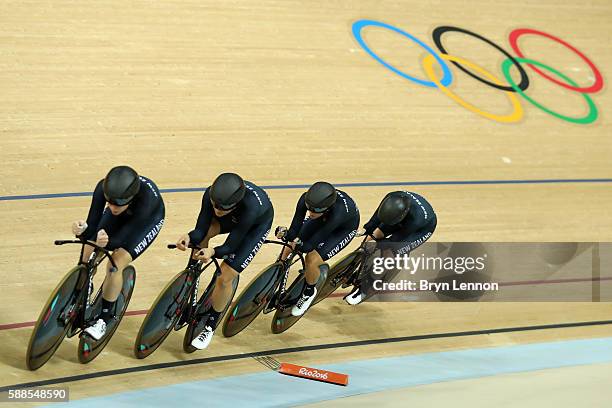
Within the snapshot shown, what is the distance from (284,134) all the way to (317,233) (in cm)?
224

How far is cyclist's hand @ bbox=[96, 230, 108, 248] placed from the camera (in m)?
4.00

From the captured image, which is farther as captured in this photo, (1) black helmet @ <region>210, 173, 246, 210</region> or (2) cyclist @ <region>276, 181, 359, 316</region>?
(2) cyclist @ <region>276, 181, 359, 316</region>

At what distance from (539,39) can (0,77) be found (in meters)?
4.97

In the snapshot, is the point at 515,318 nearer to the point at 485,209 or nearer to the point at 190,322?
the point at 485,209

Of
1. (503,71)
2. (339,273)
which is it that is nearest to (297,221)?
(339,273)

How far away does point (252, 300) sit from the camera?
466 cm

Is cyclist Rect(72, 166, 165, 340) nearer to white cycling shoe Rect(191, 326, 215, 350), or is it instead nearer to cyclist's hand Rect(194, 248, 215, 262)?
cyclist's hand Rect(194, 248, 215, 262)

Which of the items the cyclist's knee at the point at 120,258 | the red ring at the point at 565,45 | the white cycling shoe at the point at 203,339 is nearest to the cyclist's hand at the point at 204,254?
the cyclist's knee at the point at 120,258

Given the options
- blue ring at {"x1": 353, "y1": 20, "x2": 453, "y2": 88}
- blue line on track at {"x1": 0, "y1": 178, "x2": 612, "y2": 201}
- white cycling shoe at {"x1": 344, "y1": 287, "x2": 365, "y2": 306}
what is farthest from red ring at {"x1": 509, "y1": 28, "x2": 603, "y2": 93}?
white cycling shoe at {"x1": 344, "y1": 287, "x2": 365, "y2": 306}

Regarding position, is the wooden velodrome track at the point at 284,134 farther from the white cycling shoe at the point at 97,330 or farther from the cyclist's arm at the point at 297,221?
the cyclist's arm at the point at 297,221

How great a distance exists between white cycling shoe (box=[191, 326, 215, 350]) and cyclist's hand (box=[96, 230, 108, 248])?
771 mm

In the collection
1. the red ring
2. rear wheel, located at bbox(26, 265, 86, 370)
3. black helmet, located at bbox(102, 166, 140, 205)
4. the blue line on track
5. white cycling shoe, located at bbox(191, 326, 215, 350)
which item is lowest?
rear wheel, located at bbox(26, 265, 86, 370)

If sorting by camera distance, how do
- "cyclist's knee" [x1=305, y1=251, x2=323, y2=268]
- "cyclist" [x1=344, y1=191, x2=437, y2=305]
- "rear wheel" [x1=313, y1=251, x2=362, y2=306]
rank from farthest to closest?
"rear wheel" [x1=313, y1=251, x2=362, y2=306], "cyclist" [x1=344, y1=191, x2=437, y2=305], "cyclist's knee" [x1=305, y1=251, x2=323, y2=268]

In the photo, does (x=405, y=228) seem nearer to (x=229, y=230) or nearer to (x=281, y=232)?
(x=281, y=232)
